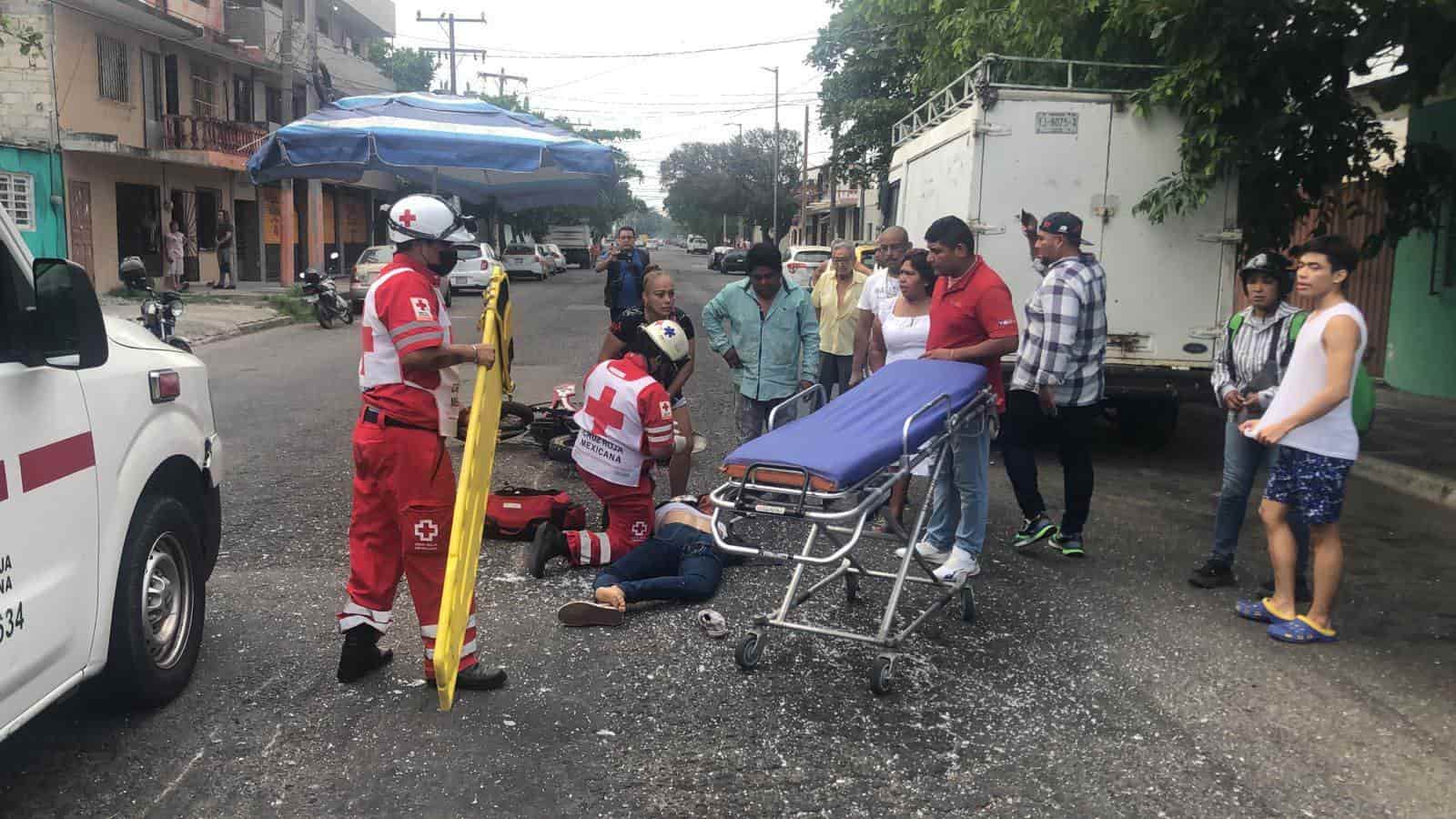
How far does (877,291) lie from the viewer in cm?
795

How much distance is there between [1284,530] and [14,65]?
2492cm

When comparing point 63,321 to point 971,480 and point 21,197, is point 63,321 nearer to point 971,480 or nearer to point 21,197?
point 971,480

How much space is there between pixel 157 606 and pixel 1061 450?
179 inches

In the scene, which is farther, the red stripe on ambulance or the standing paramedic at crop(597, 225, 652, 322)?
the standing paramedic at crop(597, 225, 652, 322)

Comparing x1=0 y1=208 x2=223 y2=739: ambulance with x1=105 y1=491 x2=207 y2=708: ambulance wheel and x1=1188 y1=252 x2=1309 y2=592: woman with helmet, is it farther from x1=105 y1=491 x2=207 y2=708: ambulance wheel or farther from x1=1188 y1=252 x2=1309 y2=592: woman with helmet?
x1=1188 y1=252 x2=1309 y2=592: woman with helmet

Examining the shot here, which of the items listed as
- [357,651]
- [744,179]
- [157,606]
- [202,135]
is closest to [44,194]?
[202,135]

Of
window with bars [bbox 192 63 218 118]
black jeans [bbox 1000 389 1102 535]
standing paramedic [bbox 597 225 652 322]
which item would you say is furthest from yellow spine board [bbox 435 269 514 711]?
window with bars [bbox 192 63 218 118]

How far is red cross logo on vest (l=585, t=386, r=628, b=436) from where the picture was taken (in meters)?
5.73

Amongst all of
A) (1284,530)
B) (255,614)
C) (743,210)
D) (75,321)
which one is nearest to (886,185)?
(1284,530)

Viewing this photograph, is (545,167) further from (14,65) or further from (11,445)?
(14,65)

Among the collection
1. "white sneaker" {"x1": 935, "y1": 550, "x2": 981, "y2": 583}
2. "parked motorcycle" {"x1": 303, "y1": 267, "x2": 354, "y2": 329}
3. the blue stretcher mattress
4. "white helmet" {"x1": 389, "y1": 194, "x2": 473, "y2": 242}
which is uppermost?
"white helmet" {"x1": 389, "y1": 194, "x2": 473, "y2": 242}

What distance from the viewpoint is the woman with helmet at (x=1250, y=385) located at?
19.1ft

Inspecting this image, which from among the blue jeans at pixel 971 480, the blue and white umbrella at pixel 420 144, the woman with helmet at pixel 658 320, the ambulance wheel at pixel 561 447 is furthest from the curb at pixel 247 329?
the blue jeans at pixel 971 480

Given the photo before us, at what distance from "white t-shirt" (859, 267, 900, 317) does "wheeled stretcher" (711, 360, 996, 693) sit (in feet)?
8.46
